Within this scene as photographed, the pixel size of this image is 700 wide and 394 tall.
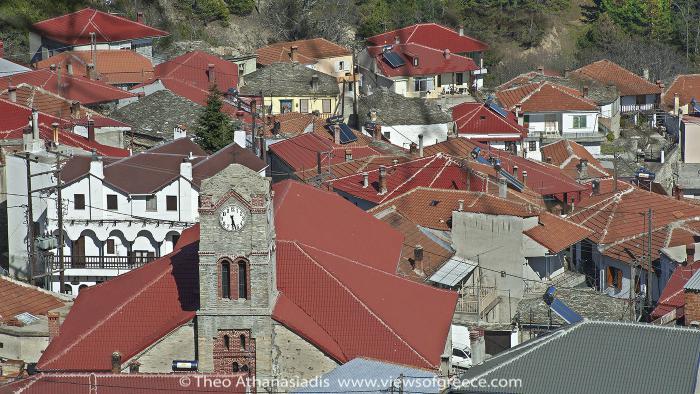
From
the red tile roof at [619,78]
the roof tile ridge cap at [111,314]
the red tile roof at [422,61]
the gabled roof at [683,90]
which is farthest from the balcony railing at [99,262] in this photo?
the gabled roof at [683,90]

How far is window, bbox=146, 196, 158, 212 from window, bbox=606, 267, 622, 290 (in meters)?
14.5

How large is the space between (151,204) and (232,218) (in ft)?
58.1

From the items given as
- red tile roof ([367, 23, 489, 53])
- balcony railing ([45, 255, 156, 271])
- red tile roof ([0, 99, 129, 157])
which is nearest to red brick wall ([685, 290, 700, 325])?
balcony railing ([45, 255, 156, 271])

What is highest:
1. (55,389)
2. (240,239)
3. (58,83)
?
(58,83)

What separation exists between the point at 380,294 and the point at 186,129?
98.1ft

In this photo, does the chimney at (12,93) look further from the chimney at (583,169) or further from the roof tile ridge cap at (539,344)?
A: the roof tile ridge cap at (539,344)

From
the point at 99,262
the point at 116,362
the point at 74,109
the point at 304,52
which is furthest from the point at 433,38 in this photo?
the point at 116,362

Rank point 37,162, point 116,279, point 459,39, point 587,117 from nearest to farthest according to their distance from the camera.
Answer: point 116,279, point 37,162, point 587,117, point 459,39

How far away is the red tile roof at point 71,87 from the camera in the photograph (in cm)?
7612

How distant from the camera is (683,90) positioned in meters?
102

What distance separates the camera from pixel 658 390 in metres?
35.2

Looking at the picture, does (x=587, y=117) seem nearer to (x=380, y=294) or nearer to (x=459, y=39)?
(x=459, y=39)

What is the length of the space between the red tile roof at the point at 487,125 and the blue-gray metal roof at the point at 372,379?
42642 mm

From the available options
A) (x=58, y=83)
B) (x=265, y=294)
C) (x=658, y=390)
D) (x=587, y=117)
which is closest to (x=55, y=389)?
(x=265, y=294)
